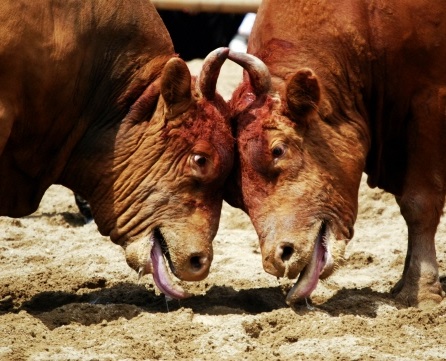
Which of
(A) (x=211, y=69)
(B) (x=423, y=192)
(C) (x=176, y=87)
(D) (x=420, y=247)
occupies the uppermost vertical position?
(A) (x=211, y=69)

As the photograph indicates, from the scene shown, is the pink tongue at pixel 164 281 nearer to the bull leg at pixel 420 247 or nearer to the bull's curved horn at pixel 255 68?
the bull's curved horn at pixel 255 68

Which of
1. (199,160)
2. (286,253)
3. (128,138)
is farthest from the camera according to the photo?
(128,138)

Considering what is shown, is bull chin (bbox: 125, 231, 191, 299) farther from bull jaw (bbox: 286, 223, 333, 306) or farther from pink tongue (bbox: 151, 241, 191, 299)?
bull jaw (bbox: 286, 223, 333, 306)

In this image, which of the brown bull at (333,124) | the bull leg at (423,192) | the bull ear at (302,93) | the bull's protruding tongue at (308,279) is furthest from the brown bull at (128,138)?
the bull leg at (423,192)

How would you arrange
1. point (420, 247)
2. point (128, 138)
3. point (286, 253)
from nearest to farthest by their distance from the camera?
point (286, 253), point (128, 138), point (420, 247)

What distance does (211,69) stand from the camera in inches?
269

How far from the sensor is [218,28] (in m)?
14.5

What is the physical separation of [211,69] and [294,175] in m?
0.80

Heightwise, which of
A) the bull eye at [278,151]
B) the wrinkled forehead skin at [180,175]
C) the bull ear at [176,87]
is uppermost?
the bull ear at [176,87]

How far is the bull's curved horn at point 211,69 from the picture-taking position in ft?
22.4

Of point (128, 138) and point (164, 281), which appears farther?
point (128, 138)

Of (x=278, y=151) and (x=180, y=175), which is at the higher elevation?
(x=278, y=151)

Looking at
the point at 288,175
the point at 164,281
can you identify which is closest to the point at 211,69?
the point at 288,175

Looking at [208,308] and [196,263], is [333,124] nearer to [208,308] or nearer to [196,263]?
[196,263]
